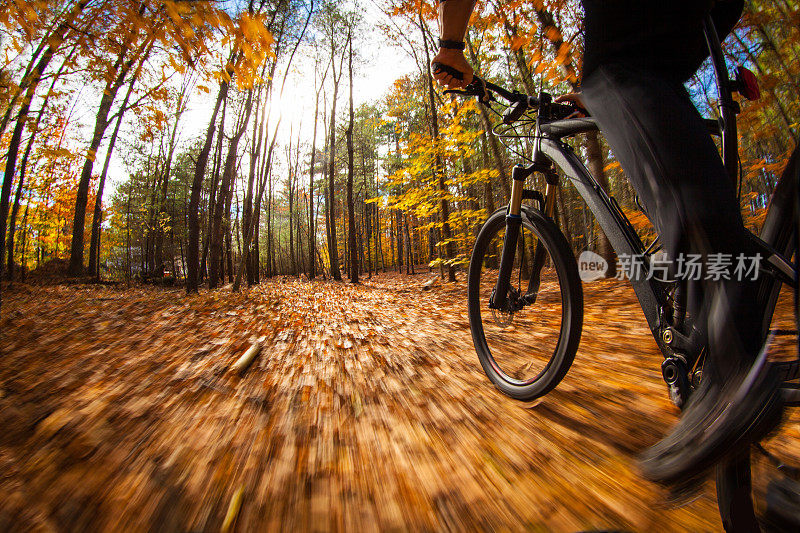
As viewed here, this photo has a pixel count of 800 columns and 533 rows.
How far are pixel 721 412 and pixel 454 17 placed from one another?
1443 mm

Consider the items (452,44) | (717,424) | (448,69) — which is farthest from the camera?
(448,69)

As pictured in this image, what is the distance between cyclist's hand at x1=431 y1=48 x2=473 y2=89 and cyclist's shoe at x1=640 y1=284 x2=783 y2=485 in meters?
1.26

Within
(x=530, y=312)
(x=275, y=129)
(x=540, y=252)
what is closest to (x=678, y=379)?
(x=540, y=252)

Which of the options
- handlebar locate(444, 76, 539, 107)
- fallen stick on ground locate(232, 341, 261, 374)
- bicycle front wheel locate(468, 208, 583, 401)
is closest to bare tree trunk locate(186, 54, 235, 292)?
fallen stick on ground locate(232, 341, 261, 374)

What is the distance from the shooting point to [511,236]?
68.3 inches

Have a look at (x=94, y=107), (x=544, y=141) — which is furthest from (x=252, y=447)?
(x=94, y=107)

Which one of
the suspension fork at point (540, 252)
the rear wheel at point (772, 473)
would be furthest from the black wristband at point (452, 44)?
the rear wheel at point (772, 473)

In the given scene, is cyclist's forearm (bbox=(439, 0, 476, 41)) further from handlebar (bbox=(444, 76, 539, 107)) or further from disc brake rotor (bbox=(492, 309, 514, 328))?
disc brake rotor (bbox=(492, 309, 514, 328))

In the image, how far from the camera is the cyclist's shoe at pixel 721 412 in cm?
59

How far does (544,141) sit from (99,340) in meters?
4.07

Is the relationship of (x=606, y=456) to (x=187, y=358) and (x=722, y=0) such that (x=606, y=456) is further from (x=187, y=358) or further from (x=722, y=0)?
(x=187, y=358)

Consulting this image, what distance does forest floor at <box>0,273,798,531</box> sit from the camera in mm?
850

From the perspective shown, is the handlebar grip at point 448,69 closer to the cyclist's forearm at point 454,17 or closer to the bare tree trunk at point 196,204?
the cyclist's forearm at point 454,17

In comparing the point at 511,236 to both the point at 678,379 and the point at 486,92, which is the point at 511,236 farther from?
the point at 678,379
